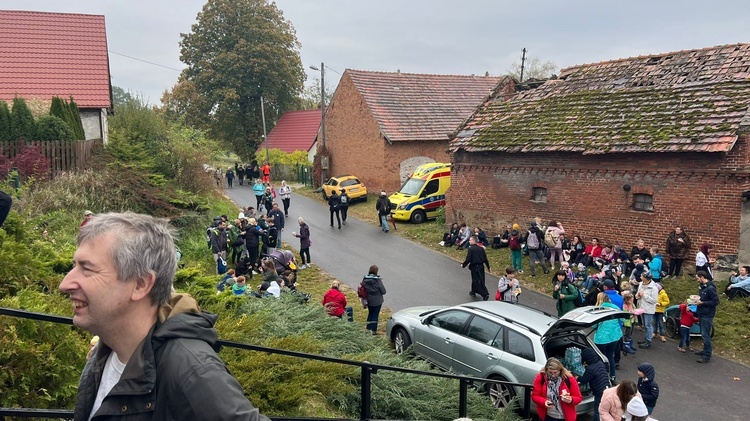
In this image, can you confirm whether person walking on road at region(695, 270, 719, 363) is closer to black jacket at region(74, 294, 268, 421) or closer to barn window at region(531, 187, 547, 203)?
barn window at region(531, 187, 547, 203)

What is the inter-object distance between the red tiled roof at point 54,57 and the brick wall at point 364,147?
13.6 m

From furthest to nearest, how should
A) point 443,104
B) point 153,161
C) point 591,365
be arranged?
point 443,104 < point 153,161 < point 591,365

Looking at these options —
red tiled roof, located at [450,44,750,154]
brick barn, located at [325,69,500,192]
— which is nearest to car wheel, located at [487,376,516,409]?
red tiled roof, located at [450,44,750,154]

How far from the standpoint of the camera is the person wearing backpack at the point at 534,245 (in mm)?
16812

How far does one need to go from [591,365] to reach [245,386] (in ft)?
18.3

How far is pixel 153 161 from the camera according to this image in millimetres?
20641

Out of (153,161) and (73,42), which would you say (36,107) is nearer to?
(153,161)

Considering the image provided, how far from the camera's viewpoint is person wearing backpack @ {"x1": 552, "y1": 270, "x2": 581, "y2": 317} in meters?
12.2

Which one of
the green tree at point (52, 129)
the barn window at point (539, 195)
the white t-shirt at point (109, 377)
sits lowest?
the barn window at point (539, 195)

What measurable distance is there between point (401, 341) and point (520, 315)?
8.54 feet

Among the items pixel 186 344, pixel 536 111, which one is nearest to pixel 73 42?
pixel 536 111

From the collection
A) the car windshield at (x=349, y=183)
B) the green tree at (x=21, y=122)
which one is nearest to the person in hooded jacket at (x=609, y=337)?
the green tree at (x=21, y=122)

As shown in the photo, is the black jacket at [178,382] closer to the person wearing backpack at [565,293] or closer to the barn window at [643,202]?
the person wearing backpack at [565,293]

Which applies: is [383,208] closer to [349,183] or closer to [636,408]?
[349,183]
